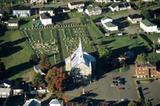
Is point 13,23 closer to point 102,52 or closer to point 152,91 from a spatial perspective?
point 102,52

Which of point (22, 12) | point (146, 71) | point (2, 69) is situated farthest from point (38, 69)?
point (22, 12)

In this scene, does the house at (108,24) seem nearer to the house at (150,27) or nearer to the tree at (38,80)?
the house at (150,27)

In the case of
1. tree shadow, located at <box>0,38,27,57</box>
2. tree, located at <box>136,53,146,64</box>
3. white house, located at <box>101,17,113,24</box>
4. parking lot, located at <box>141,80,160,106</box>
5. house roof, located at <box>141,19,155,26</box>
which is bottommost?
parking lot, located at <box>141,80,160,106</box>

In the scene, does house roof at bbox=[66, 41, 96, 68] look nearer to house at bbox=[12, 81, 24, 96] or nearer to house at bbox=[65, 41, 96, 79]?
house at bbox=[65, 41, 96, 79]


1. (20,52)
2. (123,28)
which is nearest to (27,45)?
(20,52)

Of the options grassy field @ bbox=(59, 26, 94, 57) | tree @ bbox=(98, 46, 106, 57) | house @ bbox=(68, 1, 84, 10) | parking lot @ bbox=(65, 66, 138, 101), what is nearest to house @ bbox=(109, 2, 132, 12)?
house @ bbox=(68, 1, 84, 10)

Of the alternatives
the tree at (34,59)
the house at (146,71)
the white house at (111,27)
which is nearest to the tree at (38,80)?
the tree at (34,59)
